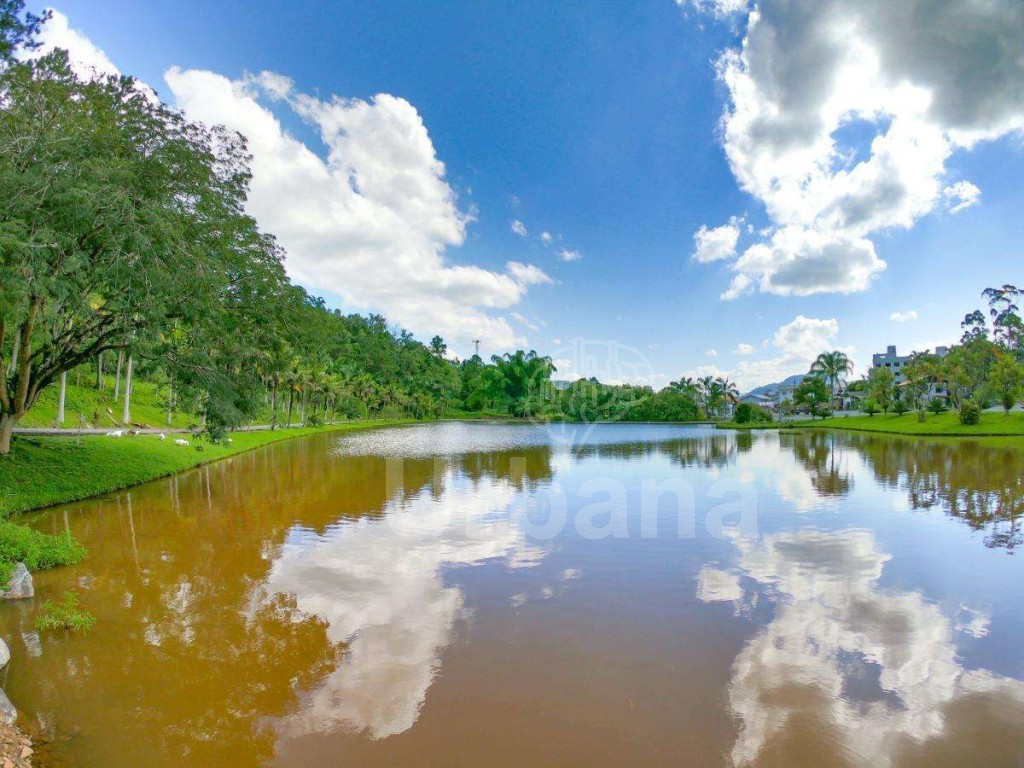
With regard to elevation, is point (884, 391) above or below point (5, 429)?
above

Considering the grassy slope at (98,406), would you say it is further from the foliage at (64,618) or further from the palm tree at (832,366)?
the palm tree at (832,366)

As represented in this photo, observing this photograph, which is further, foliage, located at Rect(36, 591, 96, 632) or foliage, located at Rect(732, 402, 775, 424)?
foliage, located at Rect(732, 402, 775, 424)

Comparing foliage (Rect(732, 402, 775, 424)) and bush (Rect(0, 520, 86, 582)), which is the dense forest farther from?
Answer: foliage (Rect(732, 402, 775, 424))

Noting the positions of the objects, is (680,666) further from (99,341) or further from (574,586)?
(99,341)

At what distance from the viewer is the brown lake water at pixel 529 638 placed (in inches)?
193

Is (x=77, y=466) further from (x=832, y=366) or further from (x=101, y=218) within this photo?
(x=832, y=366)

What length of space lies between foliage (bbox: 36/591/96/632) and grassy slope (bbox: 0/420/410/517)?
478 centimetres

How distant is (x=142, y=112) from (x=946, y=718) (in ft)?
68.5

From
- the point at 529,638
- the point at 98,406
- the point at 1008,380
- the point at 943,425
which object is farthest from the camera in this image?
the point at 943,425

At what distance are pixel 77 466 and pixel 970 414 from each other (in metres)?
58.9

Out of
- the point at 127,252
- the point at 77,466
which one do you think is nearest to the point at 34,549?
the point at 127,252

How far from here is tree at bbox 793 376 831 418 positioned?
76938mm

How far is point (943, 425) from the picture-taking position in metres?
46.6

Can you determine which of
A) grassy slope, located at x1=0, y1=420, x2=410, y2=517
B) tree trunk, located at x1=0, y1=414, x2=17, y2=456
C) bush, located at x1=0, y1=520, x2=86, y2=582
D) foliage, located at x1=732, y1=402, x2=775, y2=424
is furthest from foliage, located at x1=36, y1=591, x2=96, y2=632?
foliage, located at x1=732, y1=402, x2=775, y2=424
